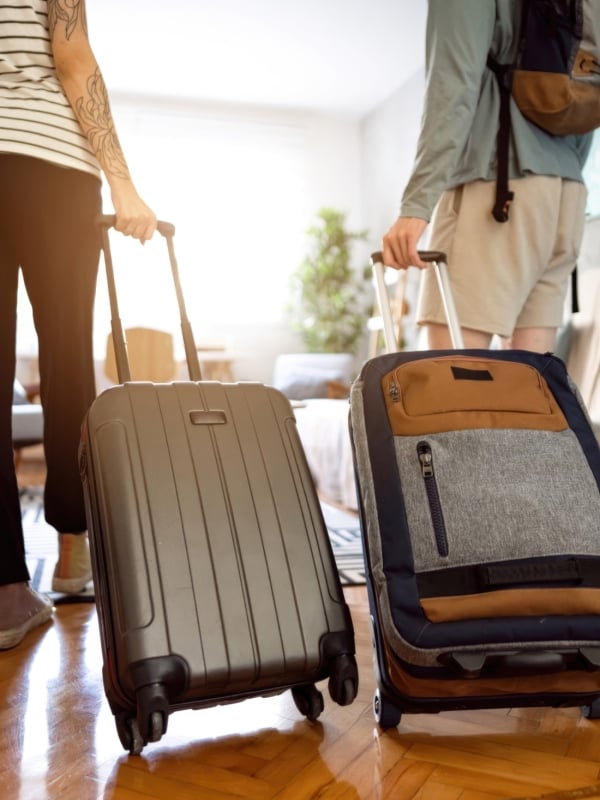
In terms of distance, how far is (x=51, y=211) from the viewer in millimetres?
1309

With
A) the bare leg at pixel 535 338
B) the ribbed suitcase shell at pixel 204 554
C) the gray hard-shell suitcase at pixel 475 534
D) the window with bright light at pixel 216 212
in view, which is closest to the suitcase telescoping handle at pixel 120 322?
the ribbed suitcase shell at pixel 204 554

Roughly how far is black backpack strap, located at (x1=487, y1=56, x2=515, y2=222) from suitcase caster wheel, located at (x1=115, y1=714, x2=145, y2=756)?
3.17 ft

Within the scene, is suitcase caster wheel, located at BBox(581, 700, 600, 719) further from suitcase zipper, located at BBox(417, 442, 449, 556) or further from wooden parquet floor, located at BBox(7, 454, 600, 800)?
suitcase zipper, located at BBox(417, 442, 449, 556)

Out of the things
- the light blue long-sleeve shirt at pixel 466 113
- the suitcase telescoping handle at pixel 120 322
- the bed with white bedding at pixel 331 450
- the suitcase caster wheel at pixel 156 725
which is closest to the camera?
the suitcase caster wheel at pixel 156 725

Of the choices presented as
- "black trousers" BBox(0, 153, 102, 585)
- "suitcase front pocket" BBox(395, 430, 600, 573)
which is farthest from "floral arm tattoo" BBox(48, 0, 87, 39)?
"suitcase front pocket" BBox(395, 430, 600, 573)

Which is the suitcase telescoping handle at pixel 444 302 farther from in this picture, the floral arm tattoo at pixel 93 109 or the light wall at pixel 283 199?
the light wall at pixel 283 199

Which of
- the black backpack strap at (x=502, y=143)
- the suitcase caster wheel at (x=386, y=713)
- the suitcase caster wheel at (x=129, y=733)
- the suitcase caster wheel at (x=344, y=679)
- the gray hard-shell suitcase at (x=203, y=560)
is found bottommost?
the suitcase caster wheel at (x=386, y=713)

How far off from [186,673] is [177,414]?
1.06 ft

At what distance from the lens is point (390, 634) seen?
34.6 inches

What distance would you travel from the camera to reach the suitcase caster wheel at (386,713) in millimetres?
948

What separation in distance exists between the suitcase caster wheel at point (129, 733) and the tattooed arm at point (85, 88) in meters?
0.74

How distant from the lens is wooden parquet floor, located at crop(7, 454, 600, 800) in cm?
83

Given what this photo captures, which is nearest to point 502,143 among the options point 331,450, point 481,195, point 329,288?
point 481,195

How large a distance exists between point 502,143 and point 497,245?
0.58ft
